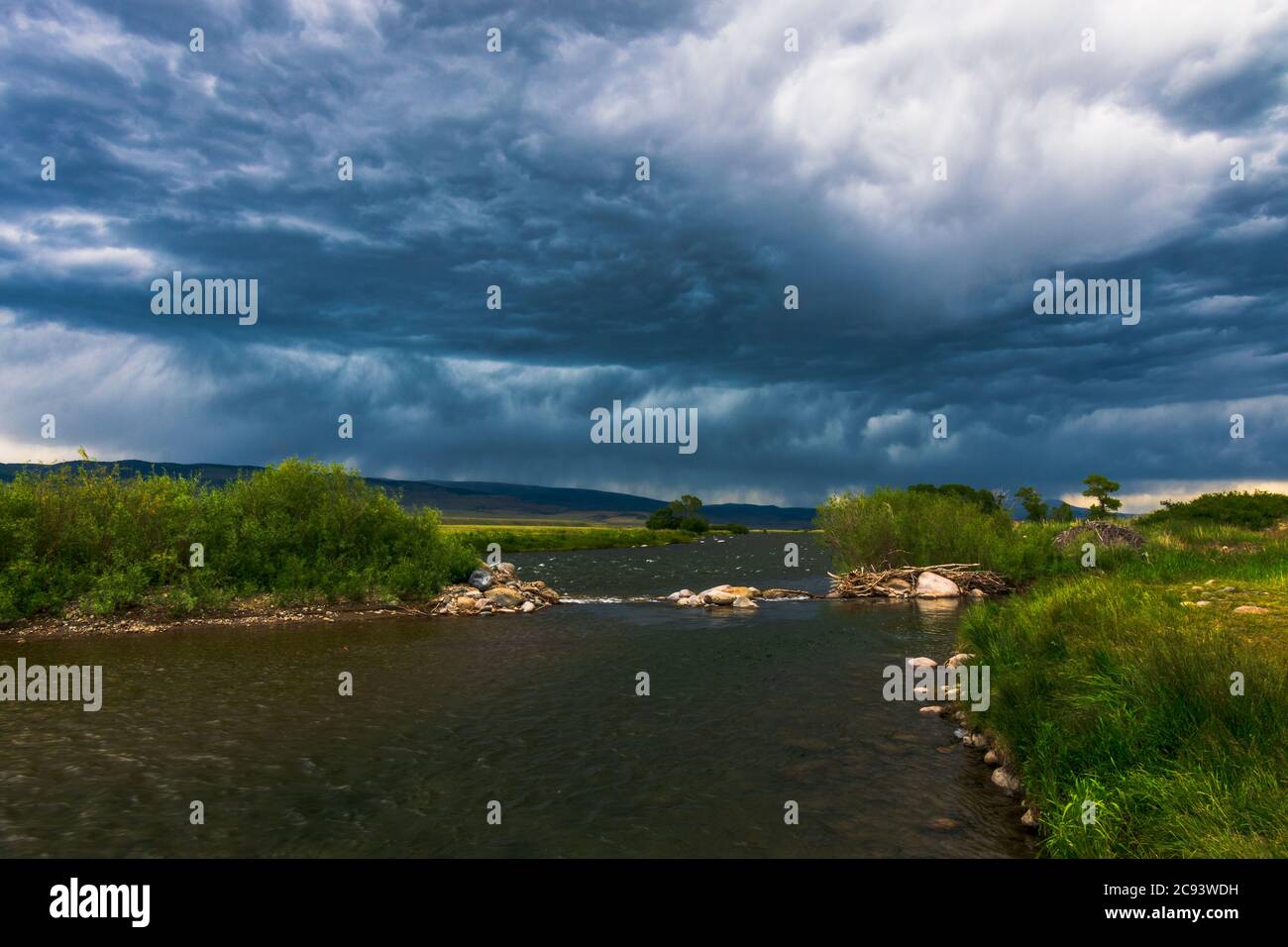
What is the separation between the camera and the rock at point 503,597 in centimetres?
3827

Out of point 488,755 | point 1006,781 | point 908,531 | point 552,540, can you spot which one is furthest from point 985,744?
point 552,540

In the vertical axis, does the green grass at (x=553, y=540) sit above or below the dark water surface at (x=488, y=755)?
below

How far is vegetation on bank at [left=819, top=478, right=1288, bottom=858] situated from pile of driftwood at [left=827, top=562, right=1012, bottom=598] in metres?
18.6

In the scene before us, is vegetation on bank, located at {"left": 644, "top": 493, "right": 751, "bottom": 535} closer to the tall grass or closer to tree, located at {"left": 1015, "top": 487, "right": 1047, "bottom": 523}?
tree, located at {"left": 1015, "top": 487, "right": 1047, "bottom": 523}

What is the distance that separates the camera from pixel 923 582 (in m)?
42.6

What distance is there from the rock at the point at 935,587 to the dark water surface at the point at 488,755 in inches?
595

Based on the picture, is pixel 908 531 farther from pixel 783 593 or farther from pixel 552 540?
pixel 552 540

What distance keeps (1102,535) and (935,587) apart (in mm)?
11668

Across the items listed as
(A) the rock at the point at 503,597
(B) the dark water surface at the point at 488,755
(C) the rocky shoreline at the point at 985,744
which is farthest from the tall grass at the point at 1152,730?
(A) the rock at the point at 503,597

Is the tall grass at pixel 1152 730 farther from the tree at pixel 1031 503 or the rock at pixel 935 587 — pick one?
the tree at pixel 1031 503

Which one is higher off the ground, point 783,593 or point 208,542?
point 208,542

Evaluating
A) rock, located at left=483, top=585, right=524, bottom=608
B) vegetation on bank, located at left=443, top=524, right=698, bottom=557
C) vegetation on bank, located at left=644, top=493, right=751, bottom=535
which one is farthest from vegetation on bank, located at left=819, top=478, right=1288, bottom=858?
vegetation on bank, located at left=644, top=493, right=751, bottom=535

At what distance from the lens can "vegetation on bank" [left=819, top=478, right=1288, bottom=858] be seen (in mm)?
8109
